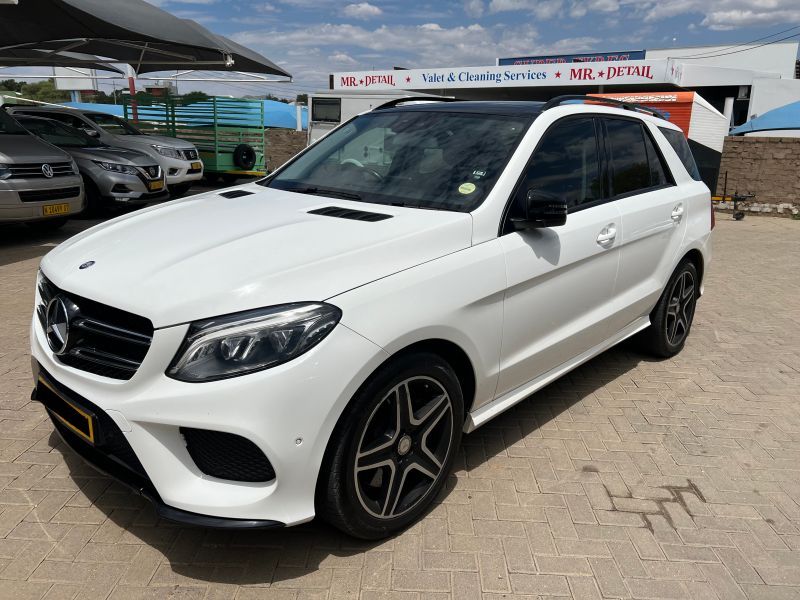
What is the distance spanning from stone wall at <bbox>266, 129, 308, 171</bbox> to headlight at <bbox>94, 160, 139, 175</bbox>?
32.4ft

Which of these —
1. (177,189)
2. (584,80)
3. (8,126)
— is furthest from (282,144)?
(8,126)

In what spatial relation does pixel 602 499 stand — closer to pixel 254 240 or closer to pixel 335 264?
pixel 335 264

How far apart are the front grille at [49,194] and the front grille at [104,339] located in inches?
247

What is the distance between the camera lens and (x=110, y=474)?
2.38 metres

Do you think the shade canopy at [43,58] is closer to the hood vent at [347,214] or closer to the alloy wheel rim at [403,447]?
the hood vent at [347,214]

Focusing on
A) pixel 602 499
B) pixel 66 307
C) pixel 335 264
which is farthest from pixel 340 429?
pixel 602 499

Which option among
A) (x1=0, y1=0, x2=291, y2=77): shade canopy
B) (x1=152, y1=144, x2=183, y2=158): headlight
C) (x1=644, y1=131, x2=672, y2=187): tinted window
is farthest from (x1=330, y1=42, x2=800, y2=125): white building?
(x1=644, y1=131, x2=672, y2=187): tinted window

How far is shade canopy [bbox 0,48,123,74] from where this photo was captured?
618 inches

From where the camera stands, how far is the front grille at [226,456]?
6.97 feet

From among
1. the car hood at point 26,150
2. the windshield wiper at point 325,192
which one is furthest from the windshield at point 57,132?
the windshield wiper at point 325,192

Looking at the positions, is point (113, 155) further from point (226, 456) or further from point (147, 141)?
point (226, 456)

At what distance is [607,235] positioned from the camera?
3.56 meters

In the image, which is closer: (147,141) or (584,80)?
(147,141)

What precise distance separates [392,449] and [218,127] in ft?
54.3
